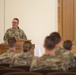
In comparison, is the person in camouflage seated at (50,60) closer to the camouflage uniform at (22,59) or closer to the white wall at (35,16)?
the camouflage uniform at (22,59)

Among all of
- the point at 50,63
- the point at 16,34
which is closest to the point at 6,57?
the point at 50,63

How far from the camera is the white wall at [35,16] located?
34.5ft

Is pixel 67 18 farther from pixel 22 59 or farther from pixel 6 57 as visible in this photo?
pixel 22 59

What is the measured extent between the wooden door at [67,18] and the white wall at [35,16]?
222 mm

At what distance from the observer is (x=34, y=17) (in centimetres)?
1071

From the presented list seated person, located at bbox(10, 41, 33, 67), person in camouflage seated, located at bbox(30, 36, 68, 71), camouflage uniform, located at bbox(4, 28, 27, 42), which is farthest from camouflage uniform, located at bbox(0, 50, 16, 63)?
camouflage uniform, located at bbox(4, 28, 27, 42)

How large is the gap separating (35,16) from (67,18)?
136 centimetres

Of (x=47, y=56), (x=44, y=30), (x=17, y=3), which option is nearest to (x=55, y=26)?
(x=44, y=30)

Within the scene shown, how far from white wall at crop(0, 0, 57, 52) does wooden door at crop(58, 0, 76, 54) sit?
22 centimetres

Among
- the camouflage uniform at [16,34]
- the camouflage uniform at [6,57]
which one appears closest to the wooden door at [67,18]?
the camouflage uniform at [16,34]

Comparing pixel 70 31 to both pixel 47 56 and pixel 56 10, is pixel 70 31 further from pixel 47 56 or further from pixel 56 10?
pixel 47 56

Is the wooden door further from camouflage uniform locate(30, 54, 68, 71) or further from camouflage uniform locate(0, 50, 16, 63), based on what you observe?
camouflage uniform locate(30, 54, 68, 71)

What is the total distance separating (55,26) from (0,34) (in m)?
2.39

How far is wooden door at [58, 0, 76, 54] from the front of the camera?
10305 millimetres
